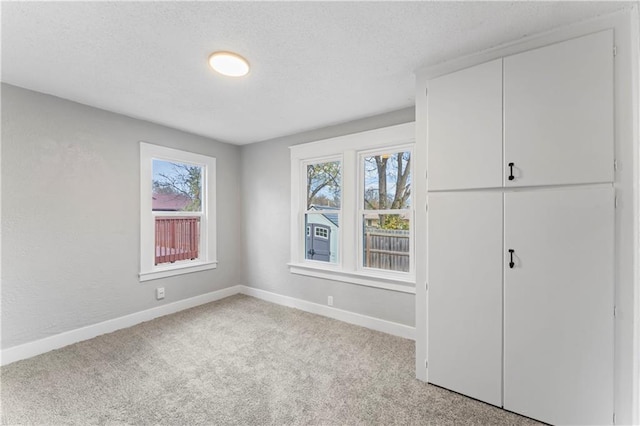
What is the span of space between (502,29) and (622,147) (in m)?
0.96

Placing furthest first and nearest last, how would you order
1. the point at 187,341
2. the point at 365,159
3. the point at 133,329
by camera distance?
the point at 365,159 → the point at 133,329 → the point at 187,341

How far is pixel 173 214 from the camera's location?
11.8 ft

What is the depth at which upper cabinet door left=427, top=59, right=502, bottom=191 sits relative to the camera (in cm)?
183

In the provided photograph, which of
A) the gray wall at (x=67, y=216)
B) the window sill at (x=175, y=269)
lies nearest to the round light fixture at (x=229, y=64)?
the gray wall at (x=67, y=216)

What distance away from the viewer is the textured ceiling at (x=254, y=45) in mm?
1494

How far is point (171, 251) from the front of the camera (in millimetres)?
3625

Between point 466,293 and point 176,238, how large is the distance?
3472mm

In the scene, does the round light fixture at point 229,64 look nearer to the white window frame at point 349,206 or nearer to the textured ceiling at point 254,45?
the textured ceiling at point 254,45

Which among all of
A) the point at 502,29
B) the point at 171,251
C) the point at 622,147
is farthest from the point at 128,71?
the point at 622,147

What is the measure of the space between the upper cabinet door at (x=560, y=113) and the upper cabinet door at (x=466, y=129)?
68 mm

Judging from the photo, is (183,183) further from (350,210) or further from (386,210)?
(386,210)

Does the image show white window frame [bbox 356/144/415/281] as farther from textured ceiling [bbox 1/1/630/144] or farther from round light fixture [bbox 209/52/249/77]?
round light fixture [bbox 209/52/249/77]

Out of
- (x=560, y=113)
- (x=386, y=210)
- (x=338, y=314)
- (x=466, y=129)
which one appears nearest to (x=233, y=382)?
(x=338, y=314)

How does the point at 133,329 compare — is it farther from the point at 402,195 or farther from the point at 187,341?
the point at 402,195
